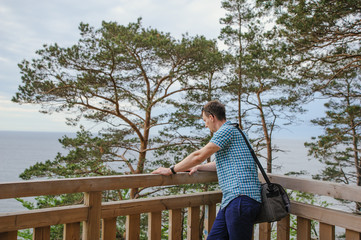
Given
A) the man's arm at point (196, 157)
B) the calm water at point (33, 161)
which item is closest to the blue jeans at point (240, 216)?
the man's arm at point (196, 157)

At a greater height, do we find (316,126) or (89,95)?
(89,95)

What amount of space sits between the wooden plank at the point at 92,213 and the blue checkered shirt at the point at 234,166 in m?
0.79

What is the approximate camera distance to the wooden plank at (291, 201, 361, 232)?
1.79m

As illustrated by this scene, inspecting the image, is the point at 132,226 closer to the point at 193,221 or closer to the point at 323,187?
the point at 193,221

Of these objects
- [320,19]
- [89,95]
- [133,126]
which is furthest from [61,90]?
[320,19]

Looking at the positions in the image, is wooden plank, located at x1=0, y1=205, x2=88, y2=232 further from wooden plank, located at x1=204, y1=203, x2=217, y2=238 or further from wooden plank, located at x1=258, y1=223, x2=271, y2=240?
wooden plank, located at x1=258, y1=223, x2=271, y2=240

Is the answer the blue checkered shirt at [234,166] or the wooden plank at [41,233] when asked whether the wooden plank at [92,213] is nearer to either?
the wooden plank at [41,233]

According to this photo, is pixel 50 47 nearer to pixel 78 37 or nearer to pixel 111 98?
pixel 78 37

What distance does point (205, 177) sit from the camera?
231 cm

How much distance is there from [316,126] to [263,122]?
2.23 meters

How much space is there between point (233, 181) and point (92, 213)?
892 mm

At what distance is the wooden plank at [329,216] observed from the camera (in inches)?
70.6

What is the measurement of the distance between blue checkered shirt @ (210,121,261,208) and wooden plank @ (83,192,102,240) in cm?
79

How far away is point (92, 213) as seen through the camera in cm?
179
